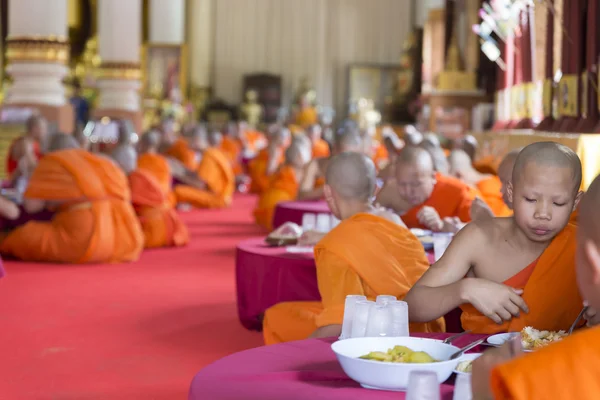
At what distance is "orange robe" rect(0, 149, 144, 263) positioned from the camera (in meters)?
7.03

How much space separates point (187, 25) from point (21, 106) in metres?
14.2

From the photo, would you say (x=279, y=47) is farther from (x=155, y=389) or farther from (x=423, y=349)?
(x=423, y=349)

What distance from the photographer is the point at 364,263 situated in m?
3.18

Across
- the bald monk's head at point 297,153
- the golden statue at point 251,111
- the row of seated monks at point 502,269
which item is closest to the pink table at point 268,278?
the row of seated monks at point 502,269

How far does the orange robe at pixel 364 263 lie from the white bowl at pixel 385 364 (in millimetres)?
987

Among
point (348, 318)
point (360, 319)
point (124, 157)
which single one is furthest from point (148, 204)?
point (360, 319)

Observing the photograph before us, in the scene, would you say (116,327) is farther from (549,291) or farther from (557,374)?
(557,374)

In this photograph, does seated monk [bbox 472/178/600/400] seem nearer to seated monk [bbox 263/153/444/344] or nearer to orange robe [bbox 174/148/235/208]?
seated monk [bbox 263/153/444/344]

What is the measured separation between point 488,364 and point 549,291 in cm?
110

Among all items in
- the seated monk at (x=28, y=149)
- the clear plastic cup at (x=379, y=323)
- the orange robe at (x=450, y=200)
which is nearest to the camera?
the clear plastic cup at (x=379, y=323)

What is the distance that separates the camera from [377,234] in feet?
10.7

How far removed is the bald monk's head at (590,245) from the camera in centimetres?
159

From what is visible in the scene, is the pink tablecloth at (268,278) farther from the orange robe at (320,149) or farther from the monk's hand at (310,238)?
the orange robe at (320,149)

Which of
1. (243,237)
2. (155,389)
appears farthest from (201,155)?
(155,389)
